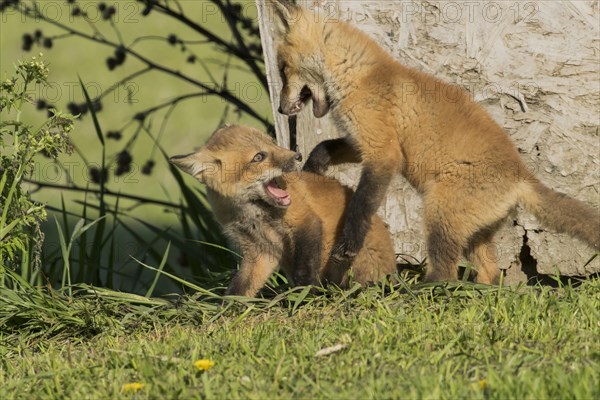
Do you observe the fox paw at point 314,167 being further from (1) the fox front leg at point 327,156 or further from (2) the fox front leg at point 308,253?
(2) the fox front leg at point 308,253

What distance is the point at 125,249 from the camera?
9430mm

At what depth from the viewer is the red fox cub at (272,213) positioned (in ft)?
17.4

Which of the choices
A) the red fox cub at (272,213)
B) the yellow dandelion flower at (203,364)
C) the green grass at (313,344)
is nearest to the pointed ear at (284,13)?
the red fox cub at (272,213)

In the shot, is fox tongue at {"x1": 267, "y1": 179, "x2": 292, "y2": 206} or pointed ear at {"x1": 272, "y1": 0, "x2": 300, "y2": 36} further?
pointed ear at {"x1": 272, "y1": 0, "x2": 300, "y2": 36}

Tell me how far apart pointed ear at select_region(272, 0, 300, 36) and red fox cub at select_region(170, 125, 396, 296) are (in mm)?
713

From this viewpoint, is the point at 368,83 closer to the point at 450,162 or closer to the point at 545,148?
the point at 450,162

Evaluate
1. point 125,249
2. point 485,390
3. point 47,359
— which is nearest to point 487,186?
point 485,390

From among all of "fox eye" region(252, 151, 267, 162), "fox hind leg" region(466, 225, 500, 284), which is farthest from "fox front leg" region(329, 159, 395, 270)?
"fox hind leg" region(466, 225, 500, 284)

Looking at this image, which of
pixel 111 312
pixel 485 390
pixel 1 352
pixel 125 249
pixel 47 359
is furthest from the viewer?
pixel 125 249

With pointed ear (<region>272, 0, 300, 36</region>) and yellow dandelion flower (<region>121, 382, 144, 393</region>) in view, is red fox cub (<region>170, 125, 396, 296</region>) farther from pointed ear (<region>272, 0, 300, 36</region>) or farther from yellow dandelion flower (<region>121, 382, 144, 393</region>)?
yellow dandelion flower (<region>121, 382, 144, 393</region>)

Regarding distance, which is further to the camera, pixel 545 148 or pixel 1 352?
pixel 545 148

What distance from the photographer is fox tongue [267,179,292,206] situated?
530 centimetres

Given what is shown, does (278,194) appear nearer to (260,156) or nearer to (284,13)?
(260,156)

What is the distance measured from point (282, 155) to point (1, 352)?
1834 millimetres
